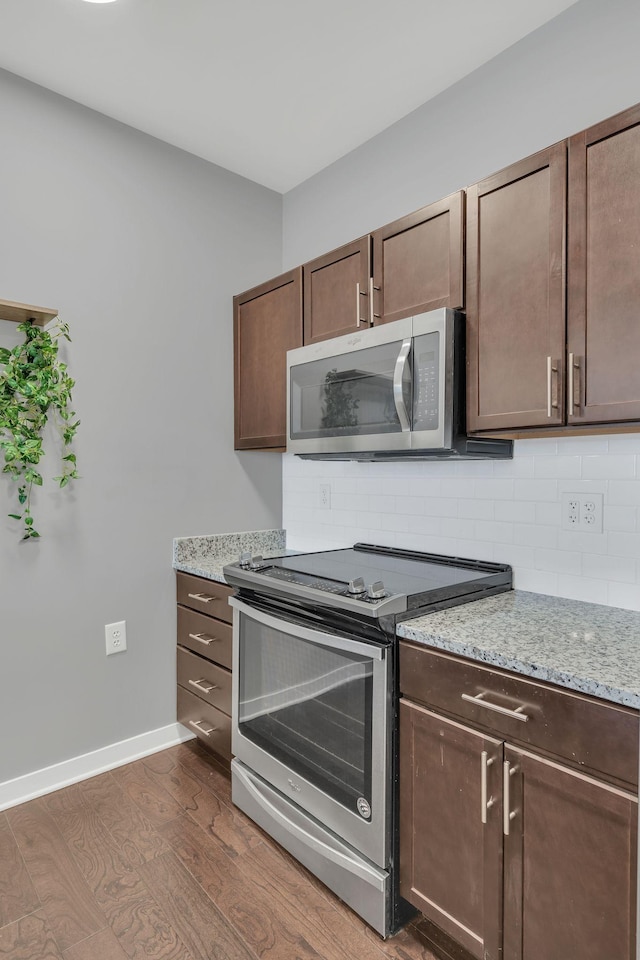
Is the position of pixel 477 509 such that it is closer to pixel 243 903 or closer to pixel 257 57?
pixel 243 903

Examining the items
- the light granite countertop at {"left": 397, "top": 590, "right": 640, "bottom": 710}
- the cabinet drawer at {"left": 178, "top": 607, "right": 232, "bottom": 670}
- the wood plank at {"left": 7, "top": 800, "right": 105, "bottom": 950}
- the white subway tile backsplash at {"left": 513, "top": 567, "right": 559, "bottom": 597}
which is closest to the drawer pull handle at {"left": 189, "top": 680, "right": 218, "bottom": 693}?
the cabinet drawer at {"left": 178, "top": 607, "right": 232, "bottom": 670}

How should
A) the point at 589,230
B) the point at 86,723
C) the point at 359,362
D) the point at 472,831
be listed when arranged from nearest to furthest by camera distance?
the point at 472,831 < the point at 589,230 < the point at 359,362 < the point at 86,723

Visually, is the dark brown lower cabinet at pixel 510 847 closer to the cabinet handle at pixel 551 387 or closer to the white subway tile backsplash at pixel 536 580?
the white subway tile backsplash at pixel 536 580

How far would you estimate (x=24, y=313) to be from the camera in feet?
6.56

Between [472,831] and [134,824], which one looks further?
[134,824]

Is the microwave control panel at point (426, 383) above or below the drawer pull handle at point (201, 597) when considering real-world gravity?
above

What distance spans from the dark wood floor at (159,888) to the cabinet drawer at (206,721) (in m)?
0.16

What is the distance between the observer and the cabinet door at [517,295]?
1.52 m

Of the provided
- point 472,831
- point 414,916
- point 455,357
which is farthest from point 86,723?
point 455,357

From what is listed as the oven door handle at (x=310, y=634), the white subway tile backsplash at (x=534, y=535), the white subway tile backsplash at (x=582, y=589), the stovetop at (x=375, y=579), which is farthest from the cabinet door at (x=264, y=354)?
the white subway tile backsplash at (x=582, y=589)

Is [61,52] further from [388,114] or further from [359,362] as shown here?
[359,362]

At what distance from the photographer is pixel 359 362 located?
1983 millimetres

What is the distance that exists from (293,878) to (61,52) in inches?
114

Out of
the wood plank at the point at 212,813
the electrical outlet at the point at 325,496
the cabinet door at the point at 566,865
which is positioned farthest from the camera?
the electrical outlet at the point at 325,496
